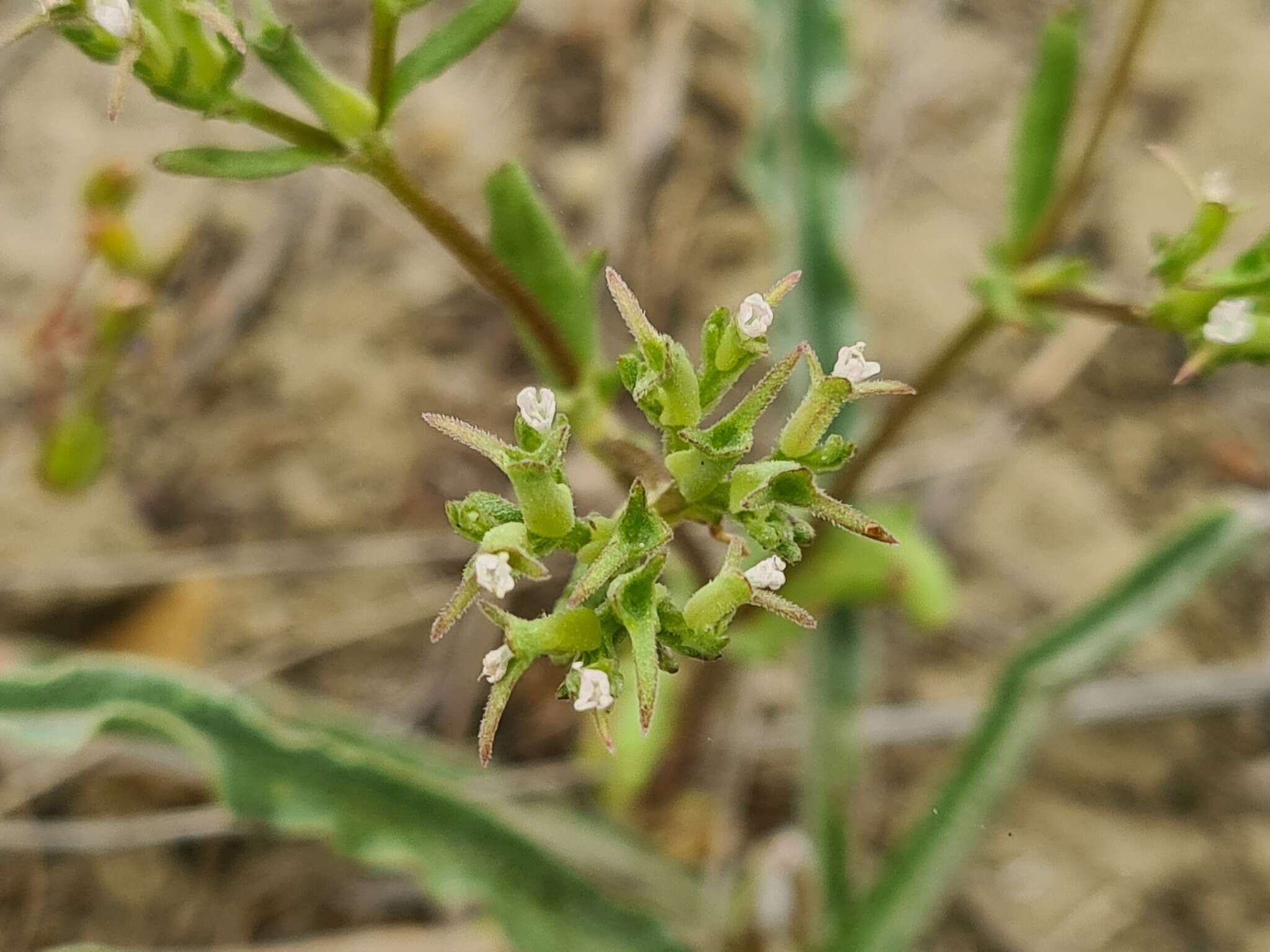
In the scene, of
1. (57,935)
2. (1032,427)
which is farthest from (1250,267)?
(57,935)

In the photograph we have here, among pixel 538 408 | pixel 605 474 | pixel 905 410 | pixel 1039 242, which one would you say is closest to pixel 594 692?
pixel 538 408

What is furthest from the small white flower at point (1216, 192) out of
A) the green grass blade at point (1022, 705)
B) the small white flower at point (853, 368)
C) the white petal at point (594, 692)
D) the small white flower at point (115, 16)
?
the small white flower at point (115, 16)

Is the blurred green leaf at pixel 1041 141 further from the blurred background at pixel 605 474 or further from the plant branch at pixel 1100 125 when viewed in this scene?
the blurred background at pixel 605 474

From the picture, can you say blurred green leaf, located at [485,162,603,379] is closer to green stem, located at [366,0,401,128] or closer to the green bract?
green stem, located at [366,0,401,128]

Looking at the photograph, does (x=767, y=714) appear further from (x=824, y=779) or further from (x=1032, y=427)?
(x=1032, y=427)

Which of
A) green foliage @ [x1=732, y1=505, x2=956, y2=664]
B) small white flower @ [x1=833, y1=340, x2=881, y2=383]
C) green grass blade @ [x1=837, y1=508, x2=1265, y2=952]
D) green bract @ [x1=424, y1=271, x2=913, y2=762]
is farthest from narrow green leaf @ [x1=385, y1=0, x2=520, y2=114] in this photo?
green grass blade @ [x1=837, y1=508, x2=1265, y2=952]
